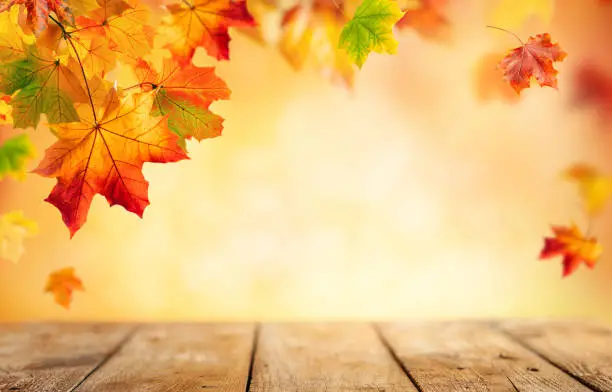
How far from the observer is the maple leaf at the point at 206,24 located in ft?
2.20

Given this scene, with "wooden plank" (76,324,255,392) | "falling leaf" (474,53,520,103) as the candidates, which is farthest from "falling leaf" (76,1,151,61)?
"falling leaf" (474,53,520,103)

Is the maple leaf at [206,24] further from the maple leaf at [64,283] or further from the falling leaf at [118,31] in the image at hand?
the maple leaf at [64,283]

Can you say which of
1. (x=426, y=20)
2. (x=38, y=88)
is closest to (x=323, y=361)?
(x=38, y=88)

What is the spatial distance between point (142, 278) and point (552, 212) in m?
1.12

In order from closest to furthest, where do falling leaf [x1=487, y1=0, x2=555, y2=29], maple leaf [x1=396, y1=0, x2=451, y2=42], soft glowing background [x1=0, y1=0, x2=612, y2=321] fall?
maple leaf [x1=396, y1=0, x2=451, y2=42]
falling leaf [x1=487, y1=0, x2=555, y2=29]
soft glowing background [x1=0, y1=0, x2=612, y2=321]

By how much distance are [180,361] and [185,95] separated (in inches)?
14.3

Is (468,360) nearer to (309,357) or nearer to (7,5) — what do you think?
(309,357)

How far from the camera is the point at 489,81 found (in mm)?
1602

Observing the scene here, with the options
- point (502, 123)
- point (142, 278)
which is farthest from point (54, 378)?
point (502, 123)

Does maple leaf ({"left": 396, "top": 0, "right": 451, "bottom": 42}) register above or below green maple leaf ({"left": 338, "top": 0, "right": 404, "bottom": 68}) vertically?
above

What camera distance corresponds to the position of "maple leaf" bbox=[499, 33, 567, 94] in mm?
632

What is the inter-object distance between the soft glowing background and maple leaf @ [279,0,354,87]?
38 cm

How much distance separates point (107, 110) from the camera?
578mm

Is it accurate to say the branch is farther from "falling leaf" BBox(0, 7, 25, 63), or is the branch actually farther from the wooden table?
the wooden table
